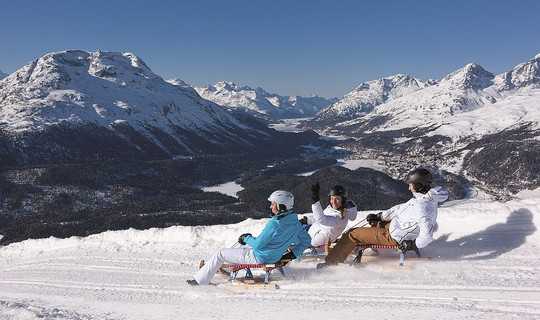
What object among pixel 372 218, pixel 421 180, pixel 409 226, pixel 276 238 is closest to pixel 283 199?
pixel 276 238

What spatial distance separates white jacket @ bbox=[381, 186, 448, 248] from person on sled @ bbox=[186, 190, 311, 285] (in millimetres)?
2730

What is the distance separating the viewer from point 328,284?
400 inches

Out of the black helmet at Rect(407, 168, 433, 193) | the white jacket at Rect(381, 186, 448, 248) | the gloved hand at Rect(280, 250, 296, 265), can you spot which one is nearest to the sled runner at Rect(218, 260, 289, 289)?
the gloved hand at Rect(280, 250, 296, 265)

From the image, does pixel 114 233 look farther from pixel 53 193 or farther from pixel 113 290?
pixel 53 193

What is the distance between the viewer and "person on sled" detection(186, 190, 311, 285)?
398 inches

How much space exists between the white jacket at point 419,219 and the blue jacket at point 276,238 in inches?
117

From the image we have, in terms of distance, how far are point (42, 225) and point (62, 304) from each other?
132 meters

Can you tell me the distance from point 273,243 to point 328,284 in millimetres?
1831

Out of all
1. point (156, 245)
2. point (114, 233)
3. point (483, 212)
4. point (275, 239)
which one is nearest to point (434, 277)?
point (275, 239)

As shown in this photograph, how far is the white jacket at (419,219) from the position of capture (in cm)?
1041

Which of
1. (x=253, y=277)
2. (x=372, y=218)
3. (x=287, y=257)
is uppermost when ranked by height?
(x=372, y=218)

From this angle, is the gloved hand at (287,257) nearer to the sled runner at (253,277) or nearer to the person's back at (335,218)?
the sled runner at (253,277)

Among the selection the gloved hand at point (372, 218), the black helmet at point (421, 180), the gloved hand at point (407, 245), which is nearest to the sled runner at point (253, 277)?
the gloved hand at point (372, 218)

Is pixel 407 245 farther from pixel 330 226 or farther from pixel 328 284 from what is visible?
pixel 330 226
